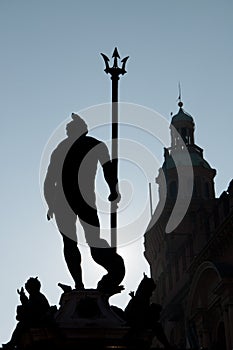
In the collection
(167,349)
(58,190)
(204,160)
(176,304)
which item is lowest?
(167,349)

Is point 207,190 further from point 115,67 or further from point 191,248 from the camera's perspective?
point 115,67

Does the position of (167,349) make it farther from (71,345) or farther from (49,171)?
(49,171)

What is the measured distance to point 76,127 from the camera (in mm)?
10828

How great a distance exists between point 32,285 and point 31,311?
0.44 m

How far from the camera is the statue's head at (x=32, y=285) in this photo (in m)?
9.22

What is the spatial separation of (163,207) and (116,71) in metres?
46.2

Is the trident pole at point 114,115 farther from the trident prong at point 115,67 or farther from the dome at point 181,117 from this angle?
the dome at point 181,117

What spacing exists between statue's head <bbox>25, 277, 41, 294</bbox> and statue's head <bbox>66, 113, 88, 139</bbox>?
8.36ft

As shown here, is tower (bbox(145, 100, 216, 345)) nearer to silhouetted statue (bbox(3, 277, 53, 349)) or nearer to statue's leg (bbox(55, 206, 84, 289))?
statue's leg (bbox(55, 206, 84, 289))

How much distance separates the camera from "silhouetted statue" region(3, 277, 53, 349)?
348 inches

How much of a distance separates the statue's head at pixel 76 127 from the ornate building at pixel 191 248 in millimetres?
16146

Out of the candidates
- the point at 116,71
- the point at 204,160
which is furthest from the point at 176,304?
the point at 116,71

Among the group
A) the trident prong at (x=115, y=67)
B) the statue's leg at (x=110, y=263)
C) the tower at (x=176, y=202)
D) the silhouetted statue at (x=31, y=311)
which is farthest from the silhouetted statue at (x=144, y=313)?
the tower at (x=176, y=202)

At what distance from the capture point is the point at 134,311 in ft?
30.1
